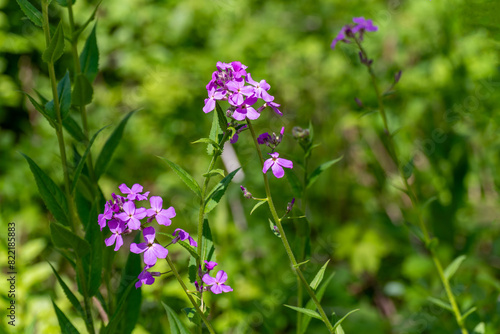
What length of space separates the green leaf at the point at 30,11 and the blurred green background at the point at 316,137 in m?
1.03

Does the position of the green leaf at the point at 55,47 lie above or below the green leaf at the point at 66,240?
above

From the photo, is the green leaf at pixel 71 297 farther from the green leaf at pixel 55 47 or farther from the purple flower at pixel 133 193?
the green leaf at pixel 55 47

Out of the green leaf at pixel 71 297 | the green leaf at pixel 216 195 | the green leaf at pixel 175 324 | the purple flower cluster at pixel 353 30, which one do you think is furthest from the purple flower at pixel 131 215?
the purple flower cluster at pixel 353 30

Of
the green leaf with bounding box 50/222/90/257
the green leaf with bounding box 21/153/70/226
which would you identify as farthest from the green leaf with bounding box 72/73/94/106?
the green leaf with bounding box 50/222/90/257

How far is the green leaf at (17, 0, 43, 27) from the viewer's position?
98 cm

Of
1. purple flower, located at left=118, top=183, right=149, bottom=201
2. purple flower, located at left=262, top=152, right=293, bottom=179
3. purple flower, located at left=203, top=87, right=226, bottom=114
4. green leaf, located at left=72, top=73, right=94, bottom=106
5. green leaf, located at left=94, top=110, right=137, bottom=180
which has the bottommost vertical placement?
purple flower, located at left=262, top=152, right=293, bottom=179

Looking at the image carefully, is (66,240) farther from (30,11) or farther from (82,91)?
(30,11)

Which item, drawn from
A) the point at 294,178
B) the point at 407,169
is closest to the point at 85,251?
the point at 294,178

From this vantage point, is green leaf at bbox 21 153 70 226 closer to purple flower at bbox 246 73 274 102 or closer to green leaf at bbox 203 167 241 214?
green leaf at bbox 203 167 241 214

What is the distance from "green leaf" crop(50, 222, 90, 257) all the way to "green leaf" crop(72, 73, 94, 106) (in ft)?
1.05

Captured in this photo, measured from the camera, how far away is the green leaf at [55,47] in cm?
95

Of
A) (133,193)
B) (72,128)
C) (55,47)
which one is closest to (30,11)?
(55,47)

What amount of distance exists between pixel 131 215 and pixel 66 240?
0.28 m

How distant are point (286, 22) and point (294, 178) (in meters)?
2.36
